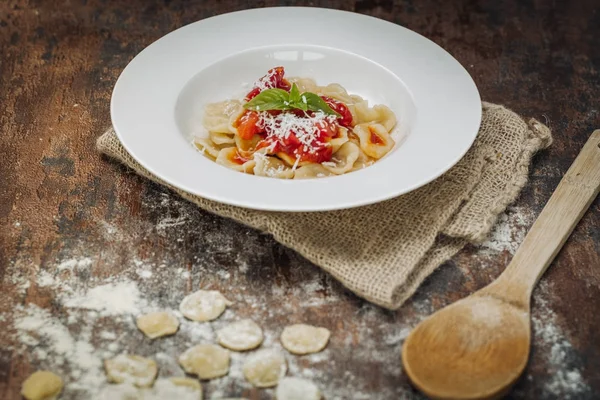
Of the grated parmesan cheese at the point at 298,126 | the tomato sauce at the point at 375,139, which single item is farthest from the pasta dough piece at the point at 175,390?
the tomato sauce at the point at 375,139

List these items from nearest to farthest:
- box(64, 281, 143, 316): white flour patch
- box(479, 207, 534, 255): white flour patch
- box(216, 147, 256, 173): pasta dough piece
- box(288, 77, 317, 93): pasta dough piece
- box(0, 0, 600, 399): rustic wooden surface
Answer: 1. box(0, 0, 600, 399): rustic wooden surface
2. box(64, 281, 143, 316): white flour patch
3. box(479, 207, 534, 255): white flour patch
4. box(216, 147, 256, 173): pasta dough piece
5. box(288, 77, 317, 93): pasta dough piece

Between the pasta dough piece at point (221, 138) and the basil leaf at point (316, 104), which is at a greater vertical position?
the basil leaf at point (316, 104)

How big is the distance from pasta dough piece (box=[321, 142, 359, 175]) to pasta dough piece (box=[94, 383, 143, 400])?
103 cm

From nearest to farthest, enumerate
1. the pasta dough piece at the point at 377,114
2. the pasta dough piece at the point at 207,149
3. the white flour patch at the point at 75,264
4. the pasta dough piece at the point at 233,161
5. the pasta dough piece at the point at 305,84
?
the white flour patch at the point at 75,264 → the pasta dough piece at the point at 233,161 → the pasta dough piece at the point at 207,149 → the pasta dough piece at the point at 377,114 → the pasta dough piece at the point at 305,84

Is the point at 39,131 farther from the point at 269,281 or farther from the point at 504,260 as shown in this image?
the point at 504,260

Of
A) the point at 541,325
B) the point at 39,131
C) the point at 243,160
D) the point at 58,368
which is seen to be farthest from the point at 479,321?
the point at 39,131

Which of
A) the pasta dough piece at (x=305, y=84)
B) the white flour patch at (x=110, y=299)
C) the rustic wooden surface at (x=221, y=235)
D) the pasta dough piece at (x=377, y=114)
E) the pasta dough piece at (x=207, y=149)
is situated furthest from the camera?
the pasta dough piece at (x=305, y=84)

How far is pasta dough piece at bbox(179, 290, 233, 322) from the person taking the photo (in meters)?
2.24

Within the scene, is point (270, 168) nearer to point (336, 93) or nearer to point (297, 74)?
point (336, 93)

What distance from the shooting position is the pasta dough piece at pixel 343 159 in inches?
104

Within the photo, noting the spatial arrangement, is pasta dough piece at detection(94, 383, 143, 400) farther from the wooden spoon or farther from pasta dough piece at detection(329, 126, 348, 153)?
pasta dough piece at detection(329, 126, 348, 153)

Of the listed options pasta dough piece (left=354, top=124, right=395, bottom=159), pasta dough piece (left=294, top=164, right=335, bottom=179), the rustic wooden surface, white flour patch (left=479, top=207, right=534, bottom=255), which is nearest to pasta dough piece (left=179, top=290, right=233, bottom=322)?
the rustic wooden surface

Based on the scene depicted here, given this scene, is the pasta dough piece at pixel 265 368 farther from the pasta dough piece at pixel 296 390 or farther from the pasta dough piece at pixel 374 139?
the pasta dough piece at pixel 374 139

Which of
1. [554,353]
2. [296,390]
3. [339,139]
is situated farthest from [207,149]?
[554,353]
